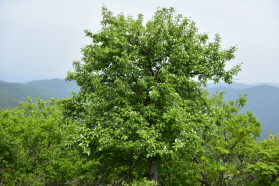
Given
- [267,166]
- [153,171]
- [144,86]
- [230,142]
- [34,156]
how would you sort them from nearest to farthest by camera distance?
[144,86], [153,171], [267,166], [230,142], [34,156]

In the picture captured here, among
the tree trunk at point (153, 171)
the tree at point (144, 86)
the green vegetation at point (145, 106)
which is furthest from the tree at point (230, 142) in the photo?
the tree trunk at point (153, 171)

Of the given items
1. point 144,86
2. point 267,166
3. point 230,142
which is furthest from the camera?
point 230,142

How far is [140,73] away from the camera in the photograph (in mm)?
12047

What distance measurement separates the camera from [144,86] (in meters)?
10.7

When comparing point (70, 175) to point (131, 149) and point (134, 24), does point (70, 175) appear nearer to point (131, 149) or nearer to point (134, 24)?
point (131, 149)

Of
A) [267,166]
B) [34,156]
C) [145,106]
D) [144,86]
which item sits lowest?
[34,156]

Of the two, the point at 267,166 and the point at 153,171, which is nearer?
the point at 153,171

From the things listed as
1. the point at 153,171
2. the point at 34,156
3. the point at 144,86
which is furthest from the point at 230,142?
the point at 34,156

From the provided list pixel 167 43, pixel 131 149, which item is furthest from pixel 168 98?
pixel 131 149

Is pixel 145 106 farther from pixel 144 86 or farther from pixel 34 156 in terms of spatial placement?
pixel 34 156

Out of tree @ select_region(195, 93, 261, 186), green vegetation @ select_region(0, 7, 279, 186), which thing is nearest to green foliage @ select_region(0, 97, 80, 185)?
green vegetation @ select_region(0, 7, 279, 186)

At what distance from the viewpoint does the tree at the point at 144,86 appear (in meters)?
10.1

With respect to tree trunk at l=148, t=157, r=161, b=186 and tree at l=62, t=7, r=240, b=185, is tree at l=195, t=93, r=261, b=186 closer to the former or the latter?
tree at l=62, t=7, r=240, b=185

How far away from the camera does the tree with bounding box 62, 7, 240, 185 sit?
33.0ft
